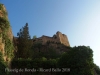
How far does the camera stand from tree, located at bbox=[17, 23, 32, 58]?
2930cm

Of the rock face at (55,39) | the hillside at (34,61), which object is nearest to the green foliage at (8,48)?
the hillside at (34,61)

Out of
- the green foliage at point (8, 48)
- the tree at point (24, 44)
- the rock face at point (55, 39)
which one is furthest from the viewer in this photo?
the rock face at point (55, 39)

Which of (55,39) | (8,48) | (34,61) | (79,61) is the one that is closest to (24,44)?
(34,61)

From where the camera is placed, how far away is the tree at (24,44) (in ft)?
96.1

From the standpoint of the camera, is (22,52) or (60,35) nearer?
(22,52)

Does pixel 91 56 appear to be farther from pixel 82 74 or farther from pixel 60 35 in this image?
pixel 60 35

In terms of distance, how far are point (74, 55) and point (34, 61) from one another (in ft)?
18.5

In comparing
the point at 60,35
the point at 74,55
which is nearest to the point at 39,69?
the point at 74,55

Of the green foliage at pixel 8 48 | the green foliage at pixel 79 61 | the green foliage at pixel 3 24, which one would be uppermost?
the green foliage at pixel 3 24

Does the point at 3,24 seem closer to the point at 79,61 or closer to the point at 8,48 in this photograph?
the point at 8,48

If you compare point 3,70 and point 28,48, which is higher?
point 28,48

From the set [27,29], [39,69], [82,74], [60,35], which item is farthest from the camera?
[60,35]

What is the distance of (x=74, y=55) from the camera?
20641 millimetres

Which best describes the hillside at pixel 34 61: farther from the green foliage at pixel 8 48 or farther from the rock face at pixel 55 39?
the rock face at pixel 55 39
